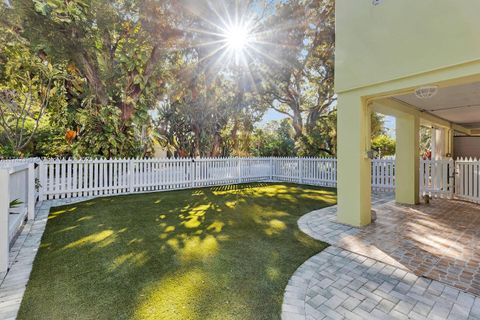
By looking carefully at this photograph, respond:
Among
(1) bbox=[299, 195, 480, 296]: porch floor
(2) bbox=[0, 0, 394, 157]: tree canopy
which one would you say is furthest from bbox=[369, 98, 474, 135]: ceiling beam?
(2) bbox=[0, 0, 394, 157]: tree canopy

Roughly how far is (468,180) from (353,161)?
553 centimetres

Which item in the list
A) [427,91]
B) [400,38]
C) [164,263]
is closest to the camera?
[164,263]

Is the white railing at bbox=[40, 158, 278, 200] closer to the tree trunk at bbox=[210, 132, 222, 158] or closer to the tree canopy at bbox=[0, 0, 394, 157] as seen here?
the tree canopy at bbox=[0, 0, 394, 157]

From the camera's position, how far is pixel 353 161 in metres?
5.05

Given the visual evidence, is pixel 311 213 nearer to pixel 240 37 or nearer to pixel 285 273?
pixel 285 273

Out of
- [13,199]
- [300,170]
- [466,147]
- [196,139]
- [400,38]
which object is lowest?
[13,199]

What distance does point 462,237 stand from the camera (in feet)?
14.7

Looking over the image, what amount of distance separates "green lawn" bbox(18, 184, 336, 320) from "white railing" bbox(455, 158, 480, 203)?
5.64 meters

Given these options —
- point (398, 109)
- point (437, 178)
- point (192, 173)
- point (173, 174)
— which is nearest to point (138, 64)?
point (173, 174)

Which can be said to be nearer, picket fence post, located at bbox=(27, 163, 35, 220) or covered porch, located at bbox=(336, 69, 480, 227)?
covered porch, located at bbox=(336, 69, 480, 227)

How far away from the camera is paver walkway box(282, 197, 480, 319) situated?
2.41 metres

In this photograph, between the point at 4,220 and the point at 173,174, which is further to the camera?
the point at 173,174

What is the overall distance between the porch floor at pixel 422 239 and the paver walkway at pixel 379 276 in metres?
0.02

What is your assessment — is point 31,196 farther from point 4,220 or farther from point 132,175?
point 132,175
